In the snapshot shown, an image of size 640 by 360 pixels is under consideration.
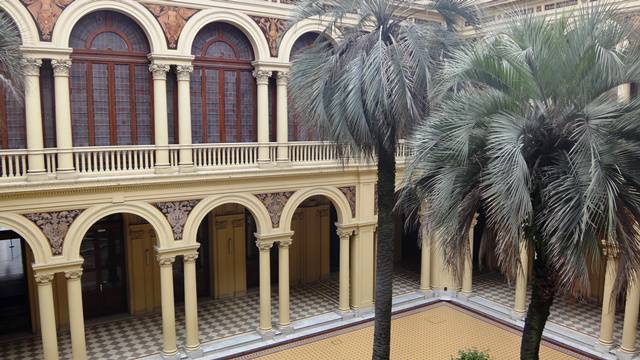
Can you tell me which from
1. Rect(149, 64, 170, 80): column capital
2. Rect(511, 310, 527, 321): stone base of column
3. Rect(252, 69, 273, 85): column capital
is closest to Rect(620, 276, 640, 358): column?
Rect(511, 310, 527, 321): stone base of column

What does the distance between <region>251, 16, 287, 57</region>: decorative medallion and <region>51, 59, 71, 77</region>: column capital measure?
5328mm

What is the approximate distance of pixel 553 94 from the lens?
7418 millimetres

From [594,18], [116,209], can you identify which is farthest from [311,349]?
[594,18]

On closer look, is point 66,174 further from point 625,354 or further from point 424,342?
point 625,354

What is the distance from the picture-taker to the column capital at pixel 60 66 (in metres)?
12.5

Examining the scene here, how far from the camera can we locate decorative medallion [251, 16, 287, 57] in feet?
50.1

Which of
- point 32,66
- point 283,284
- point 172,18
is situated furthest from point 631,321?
point 32,66

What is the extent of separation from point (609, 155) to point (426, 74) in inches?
166

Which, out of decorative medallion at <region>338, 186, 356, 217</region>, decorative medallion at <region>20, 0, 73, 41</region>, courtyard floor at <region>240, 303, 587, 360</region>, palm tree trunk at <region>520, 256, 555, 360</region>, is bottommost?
courtyard floor at <region>240, 303, 587, 360</region>

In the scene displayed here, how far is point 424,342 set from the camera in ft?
51.4

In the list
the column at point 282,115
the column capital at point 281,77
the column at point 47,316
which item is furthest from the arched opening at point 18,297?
the column capital at point 281,77

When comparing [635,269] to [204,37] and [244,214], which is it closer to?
[204,37]

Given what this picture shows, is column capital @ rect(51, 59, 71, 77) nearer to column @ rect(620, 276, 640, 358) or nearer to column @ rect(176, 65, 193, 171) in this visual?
column @ rect(176, 65, 193, 171)

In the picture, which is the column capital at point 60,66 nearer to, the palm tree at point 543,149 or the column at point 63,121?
the column at point 63,121
